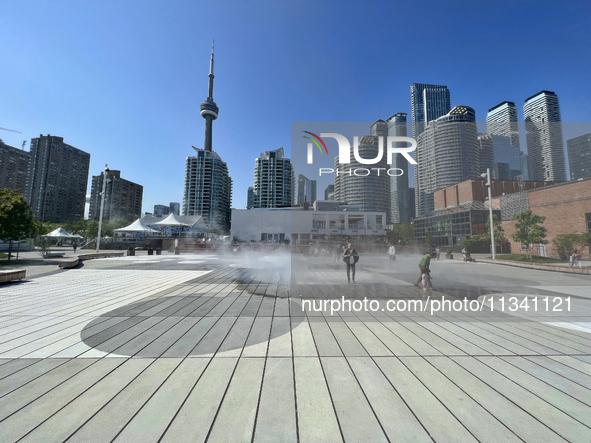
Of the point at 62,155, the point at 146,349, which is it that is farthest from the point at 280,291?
the point at 62,155

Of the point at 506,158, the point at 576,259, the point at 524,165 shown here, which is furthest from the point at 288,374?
the point at 576,259

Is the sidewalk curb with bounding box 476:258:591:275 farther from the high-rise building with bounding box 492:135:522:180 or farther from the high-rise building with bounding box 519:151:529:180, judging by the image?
the high-rise building with bounding box 492:135:522:180

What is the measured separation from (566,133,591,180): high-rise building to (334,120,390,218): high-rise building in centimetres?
502

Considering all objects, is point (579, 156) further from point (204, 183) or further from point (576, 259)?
point (204, 183)

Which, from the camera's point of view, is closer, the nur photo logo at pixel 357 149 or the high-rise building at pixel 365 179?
the nur photo logo at pixel 357 149

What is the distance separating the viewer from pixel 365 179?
7.48 meters

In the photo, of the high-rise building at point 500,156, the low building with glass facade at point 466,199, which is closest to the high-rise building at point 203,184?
the low building with glass facade at point 466,199

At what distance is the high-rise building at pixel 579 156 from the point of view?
658cm

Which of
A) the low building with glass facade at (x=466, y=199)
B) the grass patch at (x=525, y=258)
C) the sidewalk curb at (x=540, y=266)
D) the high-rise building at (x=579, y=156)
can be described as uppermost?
the high-rise building at (x=579, y=156)

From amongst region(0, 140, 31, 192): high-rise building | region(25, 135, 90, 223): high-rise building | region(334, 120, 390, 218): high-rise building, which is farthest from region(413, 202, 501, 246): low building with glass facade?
region(25, 135, 90, 223): high-rise building

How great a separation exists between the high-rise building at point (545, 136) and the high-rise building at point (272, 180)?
317 feet

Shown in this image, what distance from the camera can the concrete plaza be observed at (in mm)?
2029

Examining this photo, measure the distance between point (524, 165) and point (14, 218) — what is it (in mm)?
27210

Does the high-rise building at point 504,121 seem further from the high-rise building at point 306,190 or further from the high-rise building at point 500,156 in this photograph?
the high-rise building at point 306,190
